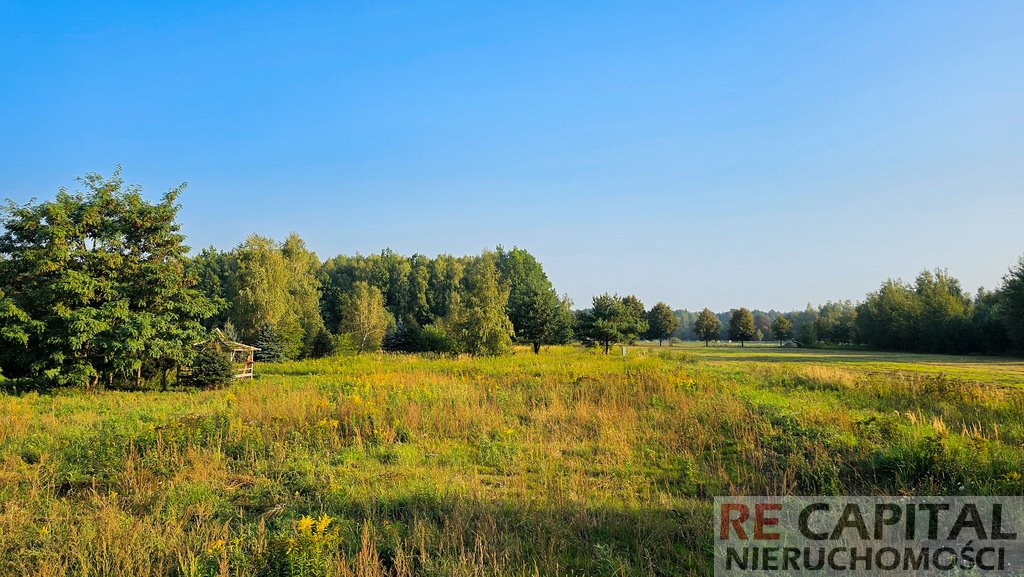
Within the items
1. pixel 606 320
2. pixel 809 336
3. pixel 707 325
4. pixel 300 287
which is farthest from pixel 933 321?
pixel 300 287

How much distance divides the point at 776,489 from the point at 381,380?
12.5 metres

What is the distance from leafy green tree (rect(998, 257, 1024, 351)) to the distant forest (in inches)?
5.0

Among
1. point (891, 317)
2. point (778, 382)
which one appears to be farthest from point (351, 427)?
point (891, 317)

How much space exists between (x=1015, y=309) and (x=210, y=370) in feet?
180

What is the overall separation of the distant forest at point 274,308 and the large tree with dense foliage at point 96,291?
0.05 m

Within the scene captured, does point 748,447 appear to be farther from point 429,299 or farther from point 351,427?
point 429,299

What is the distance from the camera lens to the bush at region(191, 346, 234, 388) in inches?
742

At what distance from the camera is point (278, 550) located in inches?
145

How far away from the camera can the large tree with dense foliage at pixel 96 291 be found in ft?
53.6

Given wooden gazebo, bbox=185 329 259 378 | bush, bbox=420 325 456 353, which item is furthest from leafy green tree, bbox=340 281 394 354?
wooden gazebo, bbox=185 329 259 378

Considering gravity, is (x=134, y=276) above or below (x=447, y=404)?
above

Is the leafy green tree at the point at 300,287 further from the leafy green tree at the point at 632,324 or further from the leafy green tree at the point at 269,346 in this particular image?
the leafy green tree at the point at 632,324

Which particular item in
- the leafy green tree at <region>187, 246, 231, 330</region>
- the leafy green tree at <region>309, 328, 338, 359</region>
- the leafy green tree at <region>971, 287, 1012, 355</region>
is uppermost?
the leafy green tree at <region>187, 246, 231, 330</region>

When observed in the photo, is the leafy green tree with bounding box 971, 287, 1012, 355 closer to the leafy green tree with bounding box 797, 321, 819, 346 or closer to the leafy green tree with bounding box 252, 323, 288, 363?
the leafy green tree with bounding box 797, 321, 819, 346
